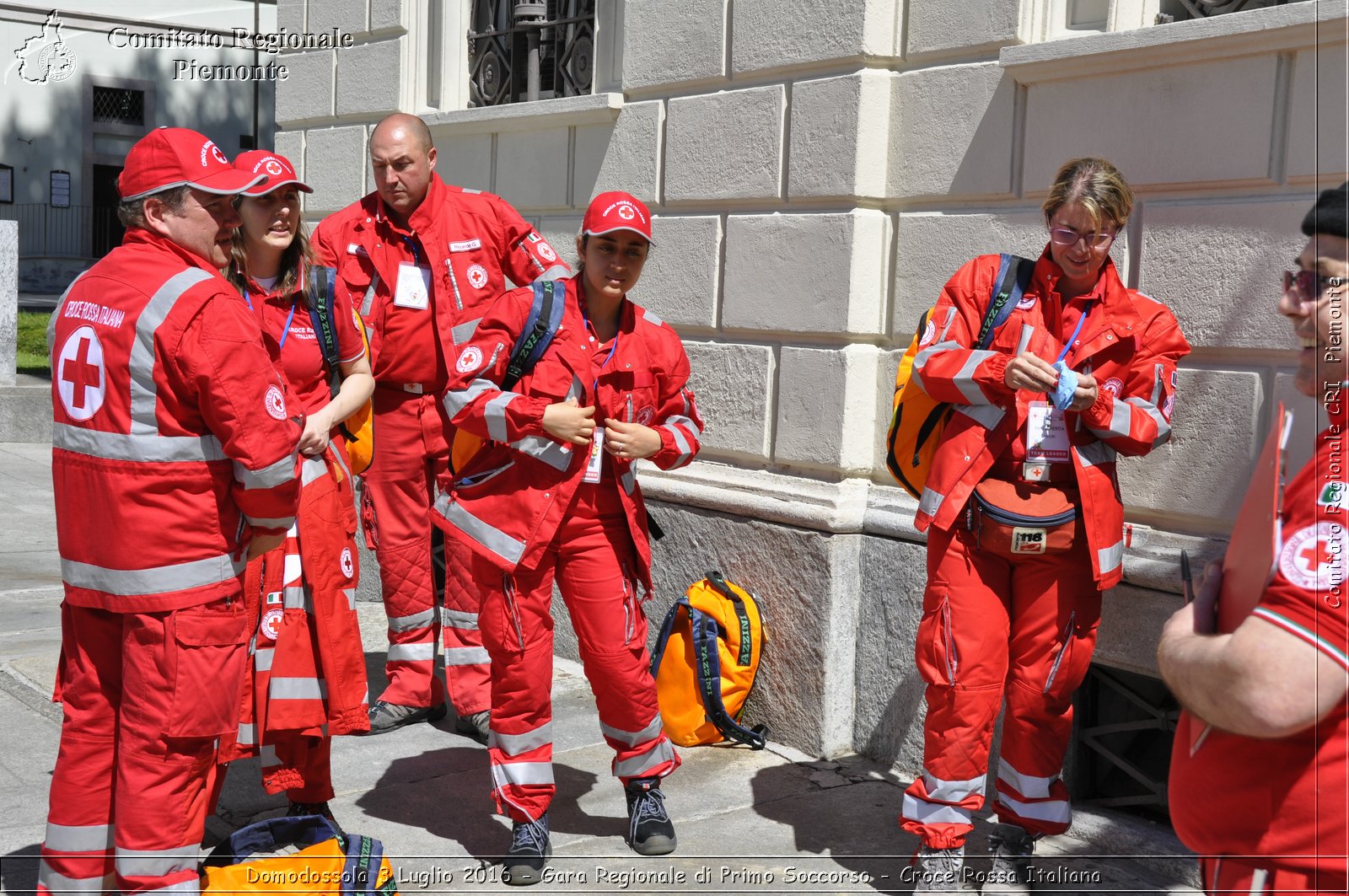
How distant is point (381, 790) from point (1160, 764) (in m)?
2.82

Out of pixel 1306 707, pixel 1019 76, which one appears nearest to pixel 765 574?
pixel 1019 76

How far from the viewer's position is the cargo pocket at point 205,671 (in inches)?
124

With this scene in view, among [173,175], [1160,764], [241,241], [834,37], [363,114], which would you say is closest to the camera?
[173,175]

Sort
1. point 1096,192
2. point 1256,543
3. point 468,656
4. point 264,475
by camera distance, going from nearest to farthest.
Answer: point 1256,543 < point 264,475 < point 1096,192 < point 468,656

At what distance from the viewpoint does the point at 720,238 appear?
6.08 metres

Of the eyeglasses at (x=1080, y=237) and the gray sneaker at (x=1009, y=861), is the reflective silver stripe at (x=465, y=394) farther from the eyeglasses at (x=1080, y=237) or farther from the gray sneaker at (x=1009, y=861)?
the gray sneaker at (x=1009, y=861)

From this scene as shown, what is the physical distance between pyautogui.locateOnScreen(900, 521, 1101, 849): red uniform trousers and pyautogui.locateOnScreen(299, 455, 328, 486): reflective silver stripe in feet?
6.35

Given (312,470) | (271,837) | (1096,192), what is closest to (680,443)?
(312,470)

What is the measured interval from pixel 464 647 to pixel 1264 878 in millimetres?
3884

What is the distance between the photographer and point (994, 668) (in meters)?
4.09

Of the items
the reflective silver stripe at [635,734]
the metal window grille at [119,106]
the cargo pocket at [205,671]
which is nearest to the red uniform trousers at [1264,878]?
the cargo pocket at [205,671]

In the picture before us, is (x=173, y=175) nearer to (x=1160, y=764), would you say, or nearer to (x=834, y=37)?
(x=834, y=37)

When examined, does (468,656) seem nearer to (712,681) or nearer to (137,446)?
A: (712,681)

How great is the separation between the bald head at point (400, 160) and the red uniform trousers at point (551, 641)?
2.02 metres
